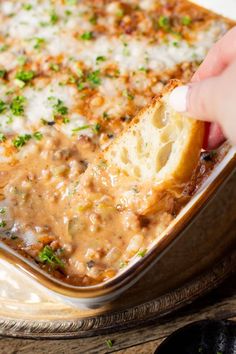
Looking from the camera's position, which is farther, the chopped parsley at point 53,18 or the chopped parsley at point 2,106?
the chopped parsley at point 53,18

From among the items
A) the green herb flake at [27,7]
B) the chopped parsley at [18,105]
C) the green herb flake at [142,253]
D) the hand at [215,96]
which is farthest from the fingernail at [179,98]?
the green herb flake at [27,7]

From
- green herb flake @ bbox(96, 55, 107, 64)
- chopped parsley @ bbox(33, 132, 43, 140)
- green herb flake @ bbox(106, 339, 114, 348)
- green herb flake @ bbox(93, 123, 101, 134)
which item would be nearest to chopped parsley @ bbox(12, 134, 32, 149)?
chopped parsley @ bbox(33, 132, 43, 140)

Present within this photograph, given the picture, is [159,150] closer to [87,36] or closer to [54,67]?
[54,67]

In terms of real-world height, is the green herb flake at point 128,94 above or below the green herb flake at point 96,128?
above

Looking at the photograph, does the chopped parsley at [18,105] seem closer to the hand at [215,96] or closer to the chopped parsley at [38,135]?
the chopped parsley at [38,135]

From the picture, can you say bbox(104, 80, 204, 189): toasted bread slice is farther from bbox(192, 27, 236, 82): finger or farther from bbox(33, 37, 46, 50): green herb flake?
bbox(33, 37, 46, 50): green herb flake

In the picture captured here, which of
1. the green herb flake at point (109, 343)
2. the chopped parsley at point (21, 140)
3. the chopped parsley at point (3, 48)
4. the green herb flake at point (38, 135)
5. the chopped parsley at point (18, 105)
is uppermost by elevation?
the green herb flake at point (38, 135)

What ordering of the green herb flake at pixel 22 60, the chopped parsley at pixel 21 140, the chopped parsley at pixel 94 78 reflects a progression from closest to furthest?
the chopped parsley at pixel 21 140 < the chopped parsley at pixel 94 78 < the green herb flake at pixel 22 60
